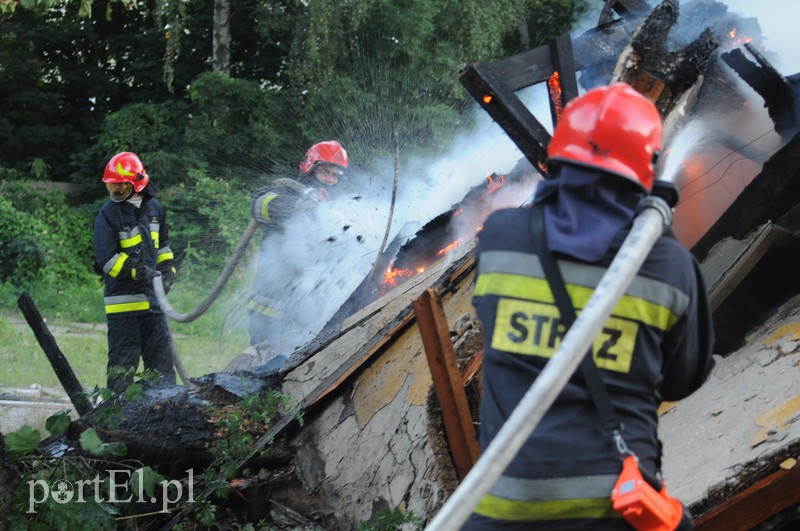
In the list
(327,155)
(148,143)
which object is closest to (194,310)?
(327,155)

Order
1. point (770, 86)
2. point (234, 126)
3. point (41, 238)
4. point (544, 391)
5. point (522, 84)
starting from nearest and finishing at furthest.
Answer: point (544, 391), point (522, 84), point (770, 86), point (41, 238), point (234, 126)

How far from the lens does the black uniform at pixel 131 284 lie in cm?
642

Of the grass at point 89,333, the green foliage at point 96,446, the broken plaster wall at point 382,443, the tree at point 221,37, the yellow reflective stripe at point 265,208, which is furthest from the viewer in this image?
the tree at point 221,37

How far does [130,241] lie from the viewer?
21.4 ft

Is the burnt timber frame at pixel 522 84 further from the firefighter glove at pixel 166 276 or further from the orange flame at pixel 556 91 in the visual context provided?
the firefighter glove at pixel 166 276

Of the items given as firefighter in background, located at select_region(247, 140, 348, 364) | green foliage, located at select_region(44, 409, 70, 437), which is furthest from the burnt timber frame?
firefighter in background, located at select_region(247, 140, 348, 364)

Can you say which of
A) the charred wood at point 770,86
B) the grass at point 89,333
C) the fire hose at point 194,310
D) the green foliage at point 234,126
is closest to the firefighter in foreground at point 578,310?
the charred wood at point 770,86

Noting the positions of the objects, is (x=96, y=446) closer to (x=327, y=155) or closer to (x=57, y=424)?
(x=57, y=424)

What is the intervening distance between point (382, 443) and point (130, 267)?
10.5 feet

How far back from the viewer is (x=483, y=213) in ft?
20.9

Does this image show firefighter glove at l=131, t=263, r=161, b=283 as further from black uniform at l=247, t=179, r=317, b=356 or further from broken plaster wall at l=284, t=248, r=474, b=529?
broken plaster wall at l=284, t=248, r=474, b=529

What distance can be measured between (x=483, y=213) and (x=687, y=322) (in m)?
4.30

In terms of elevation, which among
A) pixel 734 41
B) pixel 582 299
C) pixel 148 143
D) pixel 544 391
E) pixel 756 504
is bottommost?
pixel 756 504

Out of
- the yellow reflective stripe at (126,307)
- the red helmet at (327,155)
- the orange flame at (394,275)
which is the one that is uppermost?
the red helmet at (327,155)
